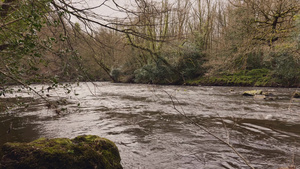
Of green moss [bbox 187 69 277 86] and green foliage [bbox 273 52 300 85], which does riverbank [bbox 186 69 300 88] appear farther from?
green foliage [bbox 273 52 300 85]

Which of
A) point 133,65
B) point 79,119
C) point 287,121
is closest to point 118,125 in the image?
point 79,119

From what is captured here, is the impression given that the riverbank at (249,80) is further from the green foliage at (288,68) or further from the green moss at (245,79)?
the green foliage at (288,68)

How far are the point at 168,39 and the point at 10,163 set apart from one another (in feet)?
7.86

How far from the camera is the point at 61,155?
2537 mm

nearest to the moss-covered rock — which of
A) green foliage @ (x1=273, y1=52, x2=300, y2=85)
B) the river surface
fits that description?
the river surface

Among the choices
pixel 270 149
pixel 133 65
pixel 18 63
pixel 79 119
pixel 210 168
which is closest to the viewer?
pixel 210 168


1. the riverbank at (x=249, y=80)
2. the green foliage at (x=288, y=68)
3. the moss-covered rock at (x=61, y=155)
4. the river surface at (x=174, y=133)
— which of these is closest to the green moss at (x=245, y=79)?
the riverbank at (x=249, y=80)

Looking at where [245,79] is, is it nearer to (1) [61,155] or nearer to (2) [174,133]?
(2) [174,133]

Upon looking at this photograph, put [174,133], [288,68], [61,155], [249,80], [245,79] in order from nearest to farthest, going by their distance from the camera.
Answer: [61,155] → [174,133] → [288,68] → [249,80] → [245,79]

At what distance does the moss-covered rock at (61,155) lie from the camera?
227 cm

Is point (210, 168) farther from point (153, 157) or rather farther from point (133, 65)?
point (133, 65)

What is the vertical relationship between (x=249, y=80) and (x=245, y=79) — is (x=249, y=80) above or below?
below

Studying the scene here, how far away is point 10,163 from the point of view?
2.21 meters

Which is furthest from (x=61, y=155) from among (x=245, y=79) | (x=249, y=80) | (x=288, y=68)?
(x=245, y=79)
